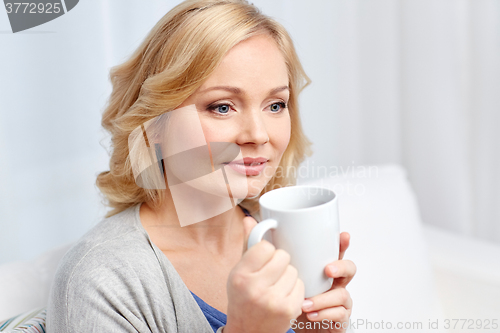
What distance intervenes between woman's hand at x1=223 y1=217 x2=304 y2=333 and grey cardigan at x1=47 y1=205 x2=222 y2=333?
282mm

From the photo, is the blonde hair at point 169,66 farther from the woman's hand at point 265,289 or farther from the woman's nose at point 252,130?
the woman's hand at point 265,289

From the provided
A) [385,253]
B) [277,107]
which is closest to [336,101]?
[385,253]

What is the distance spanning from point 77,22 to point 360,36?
5.46 ft

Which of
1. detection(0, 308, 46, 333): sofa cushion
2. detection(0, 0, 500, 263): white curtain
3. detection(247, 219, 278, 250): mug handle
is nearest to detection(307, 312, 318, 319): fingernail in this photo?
detection(247, 219, 278, 250): mug handle

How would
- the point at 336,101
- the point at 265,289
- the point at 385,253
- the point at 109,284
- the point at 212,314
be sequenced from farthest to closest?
the point at 336,101 < the point at 385,253 < the point at 212,314 < the point at 109,284 < the point at 265,289

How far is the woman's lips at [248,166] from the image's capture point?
0.90 m

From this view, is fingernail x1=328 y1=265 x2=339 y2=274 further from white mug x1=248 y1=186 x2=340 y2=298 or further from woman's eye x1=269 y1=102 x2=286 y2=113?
woman's eye x1=269 y1=102 x2=286 y2=113

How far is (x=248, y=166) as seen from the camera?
0.91 metres

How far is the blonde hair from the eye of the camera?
89 cm

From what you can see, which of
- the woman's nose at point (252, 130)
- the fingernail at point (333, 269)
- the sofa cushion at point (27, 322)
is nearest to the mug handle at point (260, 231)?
the fingernail at point (333, 269)

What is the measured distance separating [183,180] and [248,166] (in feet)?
0.57

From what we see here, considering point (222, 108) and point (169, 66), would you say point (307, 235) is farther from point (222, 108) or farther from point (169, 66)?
point (169, 66)

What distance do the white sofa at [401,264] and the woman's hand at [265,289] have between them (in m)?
0.68

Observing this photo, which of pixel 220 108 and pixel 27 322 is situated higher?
pixel 220 108
